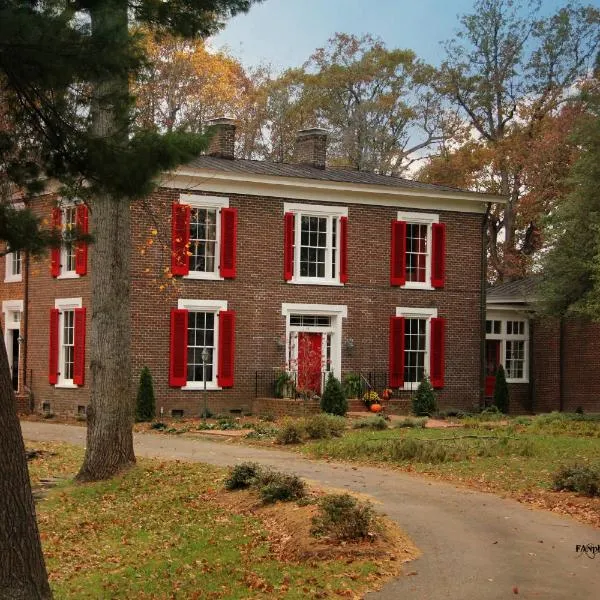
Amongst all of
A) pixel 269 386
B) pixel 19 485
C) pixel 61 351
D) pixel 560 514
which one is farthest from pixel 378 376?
pixel 19 485

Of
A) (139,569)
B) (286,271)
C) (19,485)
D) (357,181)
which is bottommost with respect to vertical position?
(139,569)

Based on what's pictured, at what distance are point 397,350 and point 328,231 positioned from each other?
3.67m

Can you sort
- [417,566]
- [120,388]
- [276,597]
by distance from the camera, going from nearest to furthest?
[276,597]
[417,566]
[120,388]

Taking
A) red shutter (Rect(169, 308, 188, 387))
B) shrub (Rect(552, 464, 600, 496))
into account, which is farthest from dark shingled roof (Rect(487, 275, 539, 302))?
shrub (Rect(552, 464, 600, 496))

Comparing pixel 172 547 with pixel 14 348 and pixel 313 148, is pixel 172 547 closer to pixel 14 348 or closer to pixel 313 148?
pixel 14 348

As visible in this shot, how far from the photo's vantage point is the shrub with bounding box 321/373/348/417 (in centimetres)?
2569

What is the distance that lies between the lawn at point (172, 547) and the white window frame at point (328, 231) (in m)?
12.3

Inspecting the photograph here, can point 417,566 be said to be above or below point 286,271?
below

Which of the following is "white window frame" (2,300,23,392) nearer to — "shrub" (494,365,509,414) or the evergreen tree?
the evergreen tree

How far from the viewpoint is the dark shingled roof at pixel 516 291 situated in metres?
32.7

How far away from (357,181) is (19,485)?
843 inches

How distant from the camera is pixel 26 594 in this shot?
827 centimetres

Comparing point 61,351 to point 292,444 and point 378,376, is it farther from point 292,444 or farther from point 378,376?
point 292,444

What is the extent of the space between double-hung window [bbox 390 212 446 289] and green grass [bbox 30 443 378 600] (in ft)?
47.6
